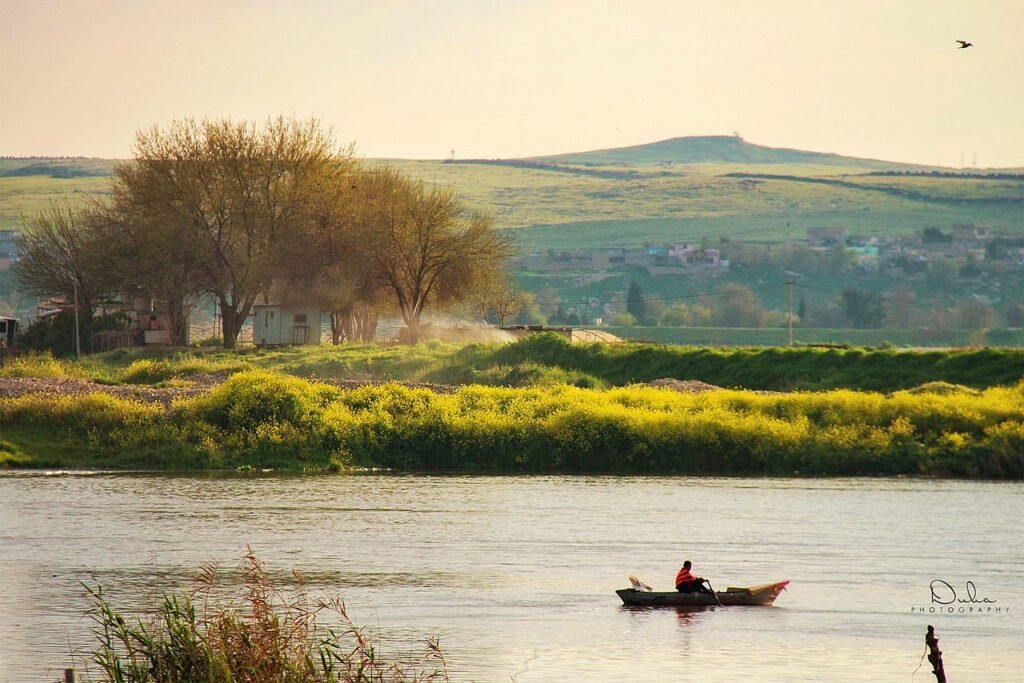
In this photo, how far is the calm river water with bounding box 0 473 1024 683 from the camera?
2277 centimetres

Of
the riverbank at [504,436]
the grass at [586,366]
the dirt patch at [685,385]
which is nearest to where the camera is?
the riverbank at [504,436]

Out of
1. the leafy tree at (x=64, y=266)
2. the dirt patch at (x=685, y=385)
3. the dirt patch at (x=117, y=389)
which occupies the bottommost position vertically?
the dirt patch at (x=685, y=385)

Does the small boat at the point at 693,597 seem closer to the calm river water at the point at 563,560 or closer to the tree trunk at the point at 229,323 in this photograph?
the calm river water at the point at 563,560

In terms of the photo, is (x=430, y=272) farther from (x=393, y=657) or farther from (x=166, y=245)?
(x=393, y=657)

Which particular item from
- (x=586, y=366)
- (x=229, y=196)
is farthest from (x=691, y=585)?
(x=229, y=196)

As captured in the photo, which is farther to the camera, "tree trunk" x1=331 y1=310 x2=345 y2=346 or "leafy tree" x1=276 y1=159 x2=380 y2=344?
"tree trunk" x1=331 y1=310 x2=345 y2=346

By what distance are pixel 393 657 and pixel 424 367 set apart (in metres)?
48.0

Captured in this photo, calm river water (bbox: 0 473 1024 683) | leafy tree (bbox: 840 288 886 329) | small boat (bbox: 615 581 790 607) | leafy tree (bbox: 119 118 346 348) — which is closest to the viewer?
calm river water (bbox: 0 473 1024 683)

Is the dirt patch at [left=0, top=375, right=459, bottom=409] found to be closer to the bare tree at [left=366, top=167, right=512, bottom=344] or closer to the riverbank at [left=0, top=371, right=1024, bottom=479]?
the riverbank at [left=0, top=371, right=1024, bottom=479]

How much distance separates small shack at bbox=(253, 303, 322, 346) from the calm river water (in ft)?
163

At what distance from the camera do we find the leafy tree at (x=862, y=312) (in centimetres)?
17712

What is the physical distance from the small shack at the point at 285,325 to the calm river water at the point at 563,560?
4967 cm

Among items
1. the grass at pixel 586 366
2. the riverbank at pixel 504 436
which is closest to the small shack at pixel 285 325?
the grass at pixel 586 366

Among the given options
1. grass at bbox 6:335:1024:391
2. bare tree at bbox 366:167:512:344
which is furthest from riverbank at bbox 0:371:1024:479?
bare tree at bbox 366:167:512:344
